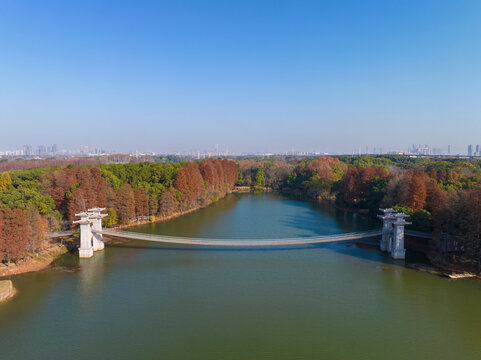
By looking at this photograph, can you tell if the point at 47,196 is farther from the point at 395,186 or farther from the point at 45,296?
the point at 395,186

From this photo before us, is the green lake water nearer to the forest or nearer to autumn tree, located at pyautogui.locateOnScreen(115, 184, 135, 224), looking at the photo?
the forest

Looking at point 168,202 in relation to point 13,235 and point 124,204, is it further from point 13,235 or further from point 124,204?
point 13,235

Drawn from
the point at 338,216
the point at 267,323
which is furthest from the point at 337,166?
the point at 267,323

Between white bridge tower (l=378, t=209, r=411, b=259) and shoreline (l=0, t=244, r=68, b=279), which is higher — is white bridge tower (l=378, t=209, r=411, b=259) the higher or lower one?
the higher one

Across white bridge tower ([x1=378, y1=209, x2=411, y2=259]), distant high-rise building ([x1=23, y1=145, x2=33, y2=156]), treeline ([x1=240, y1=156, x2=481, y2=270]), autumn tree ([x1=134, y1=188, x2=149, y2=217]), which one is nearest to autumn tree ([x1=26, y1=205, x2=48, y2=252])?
autumn tree ([x1=134, y1=188, x2=149, y2=217])

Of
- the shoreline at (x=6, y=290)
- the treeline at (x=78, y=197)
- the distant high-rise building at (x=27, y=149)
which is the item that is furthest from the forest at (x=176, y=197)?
the distant high-rise building at (x=27, y=149)

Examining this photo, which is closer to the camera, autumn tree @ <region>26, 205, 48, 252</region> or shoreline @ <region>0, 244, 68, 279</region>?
shoreline @ <region>0, 244, 68, 279</region>
